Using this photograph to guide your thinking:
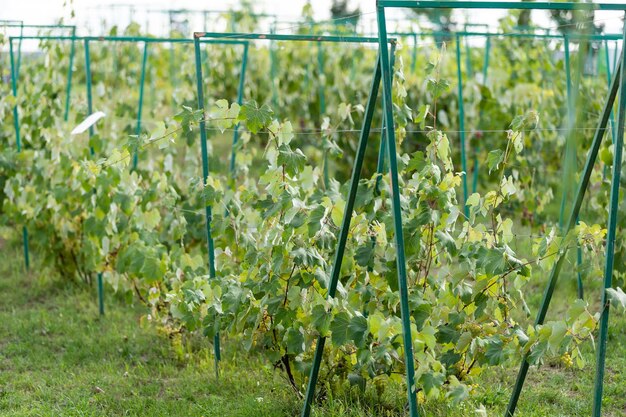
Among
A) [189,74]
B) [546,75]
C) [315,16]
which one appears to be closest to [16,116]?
[189,74]

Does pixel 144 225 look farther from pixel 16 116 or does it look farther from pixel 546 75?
pixel 546 75

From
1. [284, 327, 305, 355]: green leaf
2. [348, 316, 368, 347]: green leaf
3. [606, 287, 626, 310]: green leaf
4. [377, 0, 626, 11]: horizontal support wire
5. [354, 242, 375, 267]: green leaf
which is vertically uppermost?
[377, 0, 626, 11]: horizontal support wire

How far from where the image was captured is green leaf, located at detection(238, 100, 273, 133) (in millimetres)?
3178

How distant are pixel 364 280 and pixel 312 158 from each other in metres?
5.21

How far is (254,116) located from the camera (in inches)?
125

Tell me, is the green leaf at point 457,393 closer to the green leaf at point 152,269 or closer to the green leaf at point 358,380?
the green leaf at point 358,380

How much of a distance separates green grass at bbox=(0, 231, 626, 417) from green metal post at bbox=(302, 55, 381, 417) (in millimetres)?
193

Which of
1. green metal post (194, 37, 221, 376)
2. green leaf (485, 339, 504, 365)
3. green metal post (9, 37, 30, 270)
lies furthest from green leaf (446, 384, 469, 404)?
green metal post (9, 37, 30, 270)

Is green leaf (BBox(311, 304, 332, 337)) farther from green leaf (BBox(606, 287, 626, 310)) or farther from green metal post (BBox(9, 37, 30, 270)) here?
green metal post (BBox(9, 37, 30, 270))

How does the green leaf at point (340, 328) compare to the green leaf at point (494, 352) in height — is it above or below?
above

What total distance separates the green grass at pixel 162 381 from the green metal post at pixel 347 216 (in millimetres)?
193

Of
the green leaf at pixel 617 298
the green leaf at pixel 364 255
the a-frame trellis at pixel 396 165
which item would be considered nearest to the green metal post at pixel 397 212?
the a-frame trellis at pixel 396 165

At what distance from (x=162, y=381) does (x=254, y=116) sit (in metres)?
1.46

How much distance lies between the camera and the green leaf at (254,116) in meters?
3.18
